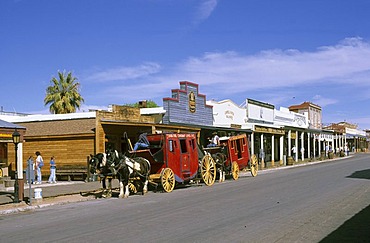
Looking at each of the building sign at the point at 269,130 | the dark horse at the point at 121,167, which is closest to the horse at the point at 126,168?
the dark horse at the point at 121,167

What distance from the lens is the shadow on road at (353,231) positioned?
30.9ft

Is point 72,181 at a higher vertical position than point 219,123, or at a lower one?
lower

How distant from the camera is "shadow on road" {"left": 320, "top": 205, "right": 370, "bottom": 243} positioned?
30.9 feet

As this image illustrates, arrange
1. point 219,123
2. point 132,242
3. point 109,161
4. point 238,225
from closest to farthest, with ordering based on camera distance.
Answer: point 132,242
point 238,225
point 109,161
point 219,123

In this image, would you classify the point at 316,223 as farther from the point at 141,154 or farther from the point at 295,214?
the point at 141,154

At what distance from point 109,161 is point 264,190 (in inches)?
247

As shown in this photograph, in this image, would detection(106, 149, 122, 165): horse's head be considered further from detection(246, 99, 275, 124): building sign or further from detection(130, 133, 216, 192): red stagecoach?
detection(246, 99, 275, 124): building sign

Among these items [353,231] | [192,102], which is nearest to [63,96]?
[192,102]

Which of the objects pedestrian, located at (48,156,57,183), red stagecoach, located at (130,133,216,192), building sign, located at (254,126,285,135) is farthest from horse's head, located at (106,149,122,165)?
building sign, located at (254,126,285,135)

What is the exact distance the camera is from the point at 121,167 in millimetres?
18828

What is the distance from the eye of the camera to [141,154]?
21109 millimetres

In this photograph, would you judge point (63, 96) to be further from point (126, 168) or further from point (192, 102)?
point (126, 168)

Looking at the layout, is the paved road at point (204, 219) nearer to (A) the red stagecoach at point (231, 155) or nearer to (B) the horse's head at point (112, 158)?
(B) the horse's head at point (112, 158)

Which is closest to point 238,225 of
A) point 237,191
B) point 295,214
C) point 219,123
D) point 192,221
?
point 192,221
